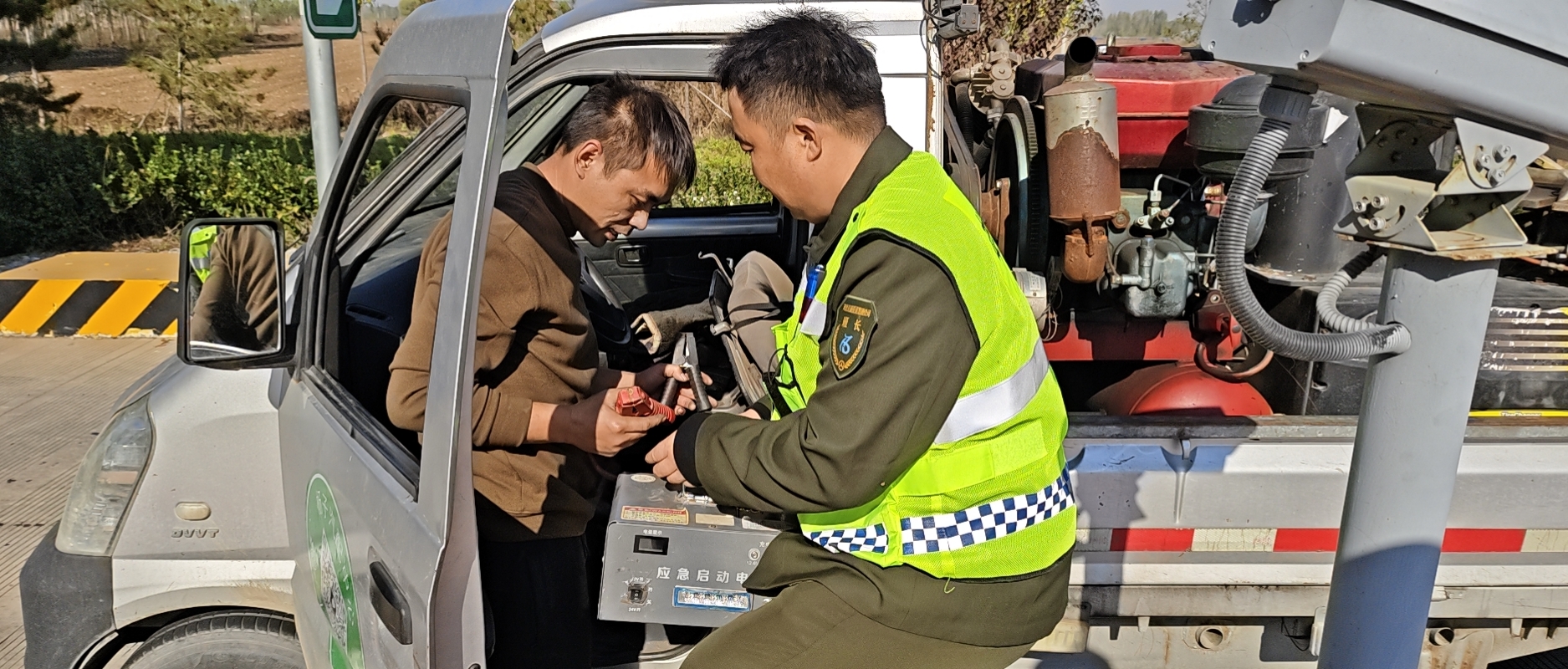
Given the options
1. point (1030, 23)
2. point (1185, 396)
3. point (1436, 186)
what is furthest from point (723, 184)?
point (1436, 186)

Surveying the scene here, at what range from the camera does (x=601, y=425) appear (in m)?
1.93

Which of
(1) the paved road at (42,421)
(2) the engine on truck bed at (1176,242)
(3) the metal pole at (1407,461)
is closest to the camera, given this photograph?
(3) the metal pole at (1407,461)

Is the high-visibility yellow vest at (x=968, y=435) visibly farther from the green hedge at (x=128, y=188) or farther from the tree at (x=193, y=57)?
the tree at (x=193, y=57)

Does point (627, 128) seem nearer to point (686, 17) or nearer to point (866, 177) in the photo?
point (686, 17)

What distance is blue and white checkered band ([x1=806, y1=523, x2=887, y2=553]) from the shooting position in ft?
5.30

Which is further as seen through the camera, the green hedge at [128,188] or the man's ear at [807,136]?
the green hedge at [128,188]

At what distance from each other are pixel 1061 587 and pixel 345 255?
67.7 inches

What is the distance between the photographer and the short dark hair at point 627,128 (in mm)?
2080

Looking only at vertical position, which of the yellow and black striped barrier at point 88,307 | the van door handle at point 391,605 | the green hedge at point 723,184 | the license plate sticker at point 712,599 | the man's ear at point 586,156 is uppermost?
the man's ear at point 586,156

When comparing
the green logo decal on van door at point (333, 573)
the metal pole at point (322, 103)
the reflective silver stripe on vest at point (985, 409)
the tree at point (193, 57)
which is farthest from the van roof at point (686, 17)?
the tree at point (193, 57)

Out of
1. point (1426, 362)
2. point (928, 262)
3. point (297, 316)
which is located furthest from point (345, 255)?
point (1426, 362)

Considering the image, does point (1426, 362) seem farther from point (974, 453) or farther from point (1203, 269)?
point (1203, 269)

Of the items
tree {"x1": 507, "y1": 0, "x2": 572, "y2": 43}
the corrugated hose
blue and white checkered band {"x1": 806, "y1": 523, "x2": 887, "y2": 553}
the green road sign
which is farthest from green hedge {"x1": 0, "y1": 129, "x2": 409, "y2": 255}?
the corrugated hose

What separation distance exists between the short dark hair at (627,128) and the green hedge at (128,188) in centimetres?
874
